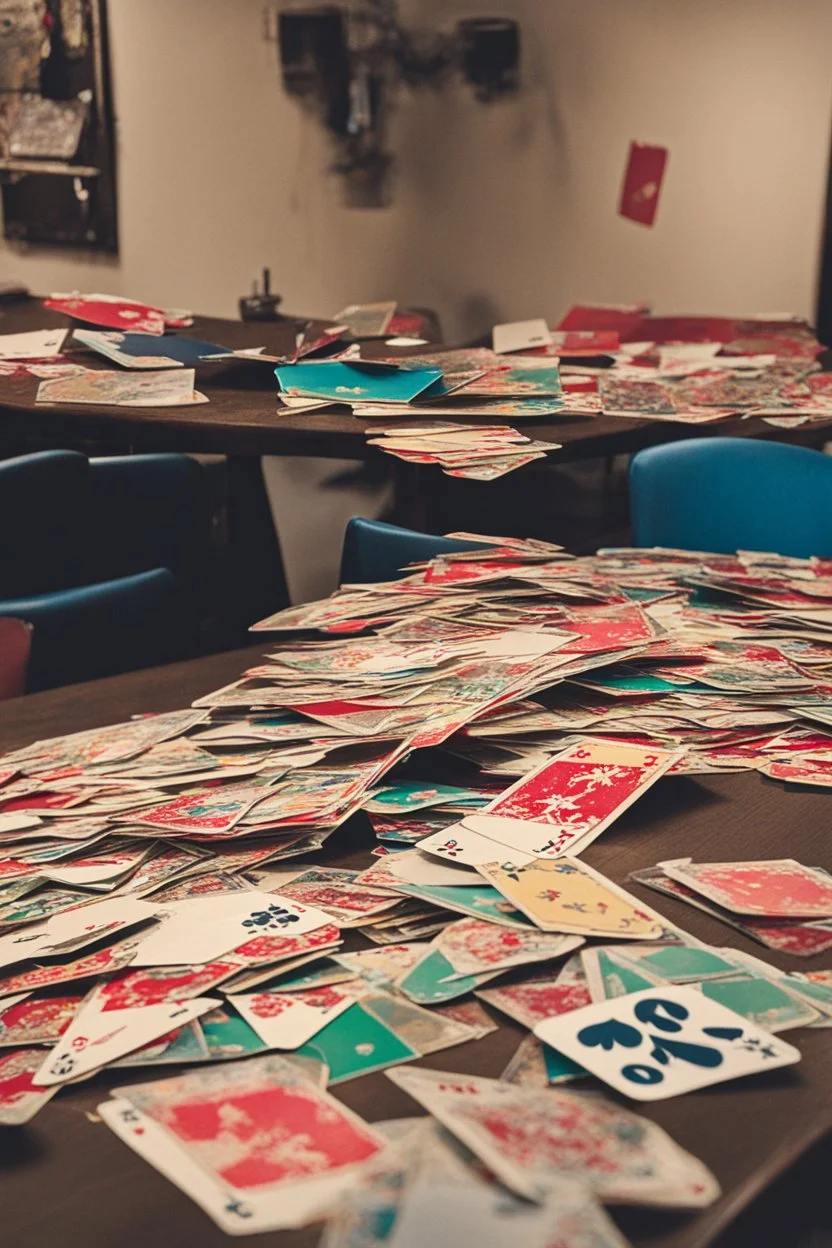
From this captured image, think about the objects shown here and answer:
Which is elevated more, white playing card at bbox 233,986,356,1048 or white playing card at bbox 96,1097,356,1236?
white playing card at bbox 96,1097,356,1236

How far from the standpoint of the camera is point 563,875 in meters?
1.13

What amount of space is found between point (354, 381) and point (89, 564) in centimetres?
89

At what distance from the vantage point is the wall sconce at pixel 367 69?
244 inches

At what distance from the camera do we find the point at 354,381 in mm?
3164

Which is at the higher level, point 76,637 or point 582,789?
point 582,789

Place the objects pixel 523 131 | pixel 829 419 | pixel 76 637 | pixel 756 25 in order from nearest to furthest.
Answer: pixel 76 637
pixel 829 419
pixel 756 25
pixel 523 131

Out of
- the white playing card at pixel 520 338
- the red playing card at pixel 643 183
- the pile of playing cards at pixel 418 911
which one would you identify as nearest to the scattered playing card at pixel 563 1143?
the pile of playing cards at pixel 418 911

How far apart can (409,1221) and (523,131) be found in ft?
19.7

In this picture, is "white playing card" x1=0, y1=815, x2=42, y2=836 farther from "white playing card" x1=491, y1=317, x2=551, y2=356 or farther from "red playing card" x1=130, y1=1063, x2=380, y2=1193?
"white playing card" x1=491, y1=317, x2=551, y2=356

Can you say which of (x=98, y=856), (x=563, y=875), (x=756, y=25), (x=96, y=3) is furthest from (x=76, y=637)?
(x=96, y=3)

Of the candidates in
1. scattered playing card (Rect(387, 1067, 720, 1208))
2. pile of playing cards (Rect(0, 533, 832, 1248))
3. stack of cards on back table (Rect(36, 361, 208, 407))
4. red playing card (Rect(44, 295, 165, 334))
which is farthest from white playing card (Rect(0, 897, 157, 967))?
red playing card (Rect(44, 295, 165, 334))

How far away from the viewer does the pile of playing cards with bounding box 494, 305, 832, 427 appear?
3.20 meters

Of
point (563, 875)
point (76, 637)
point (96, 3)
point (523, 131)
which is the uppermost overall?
point (96, 3)

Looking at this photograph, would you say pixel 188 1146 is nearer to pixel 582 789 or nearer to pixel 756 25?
pixel 582 789
